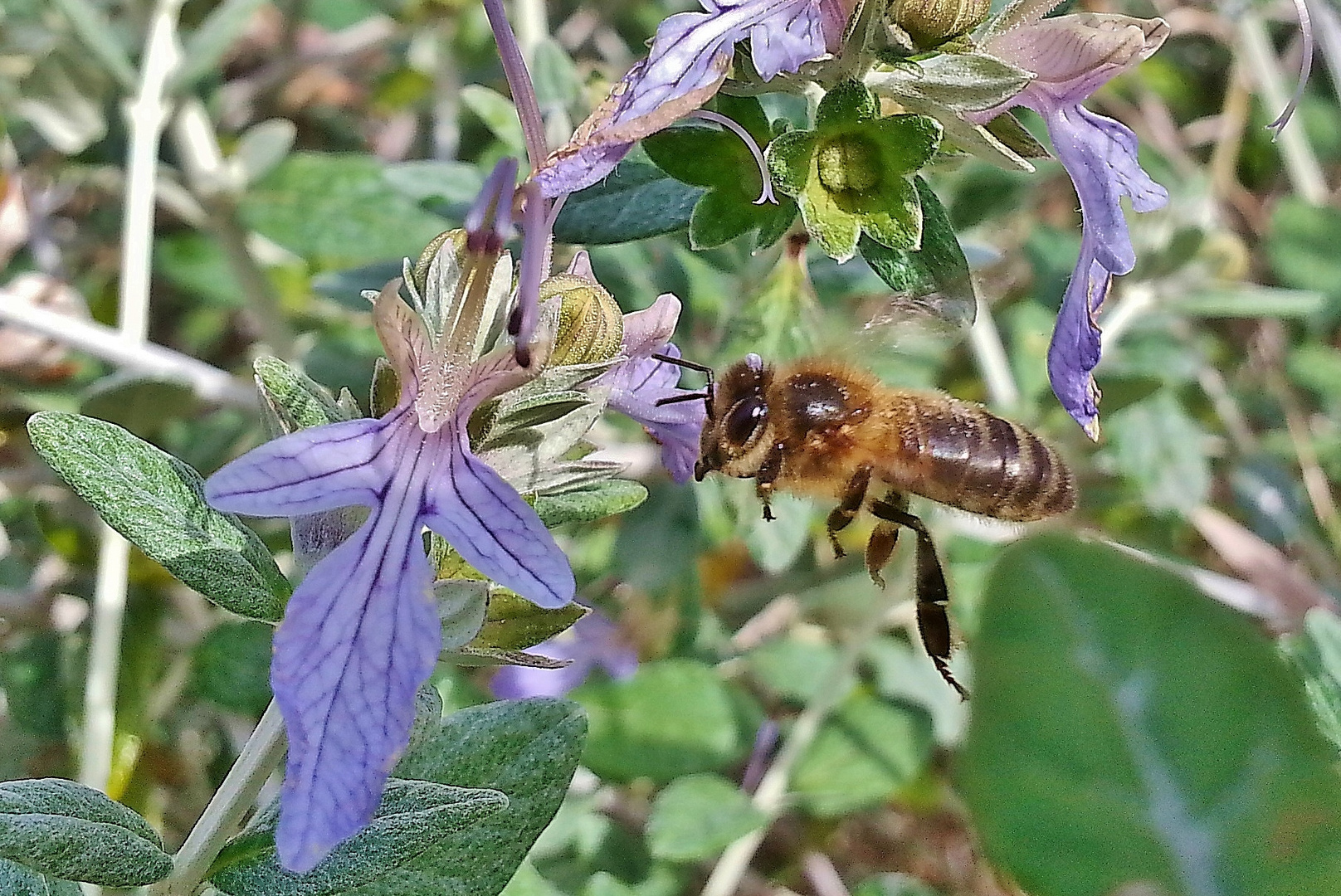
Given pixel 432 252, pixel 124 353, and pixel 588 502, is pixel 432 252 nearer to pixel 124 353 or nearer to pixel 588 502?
pixel 588 502

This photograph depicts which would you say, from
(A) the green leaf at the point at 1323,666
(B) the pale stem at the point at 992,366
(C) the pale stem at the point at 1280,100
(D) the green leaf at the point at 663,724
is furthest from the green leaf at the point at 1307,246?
(A) the green leaf at the point at 1323,666

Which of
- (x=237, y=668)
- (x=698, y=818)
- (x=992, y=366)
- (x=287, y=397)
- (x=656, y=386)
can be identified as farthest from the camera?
(x=992, y=366)

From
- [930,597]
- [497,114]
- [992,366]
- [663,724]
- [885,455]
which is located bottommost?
[663,724]

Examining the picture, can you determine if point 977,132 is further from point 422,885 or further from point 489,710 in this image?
point 422,885

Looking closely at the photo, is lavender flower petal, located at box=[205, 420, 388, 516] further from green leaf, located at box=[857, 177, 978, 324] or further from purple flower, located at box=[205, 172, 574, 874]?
green leaf, located at box=[857, 177, 978, 324]

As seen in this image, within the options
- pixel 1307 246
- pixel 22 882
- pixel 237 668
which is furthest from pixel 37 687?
pixel 1307 246

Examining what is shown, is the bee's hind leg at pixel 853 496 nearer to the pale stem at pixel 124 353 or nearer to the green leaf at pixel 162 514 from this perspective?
the green leaf at pixel 162 514
